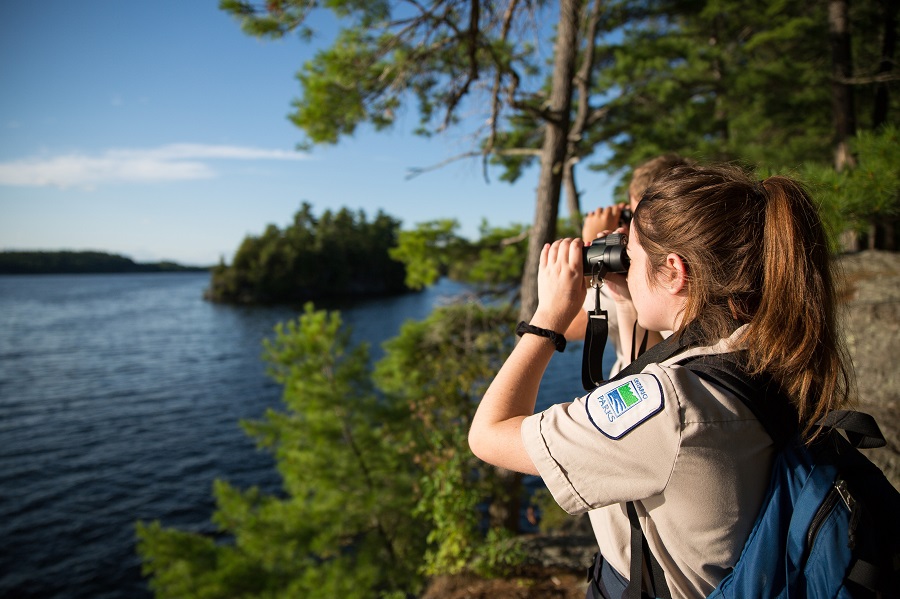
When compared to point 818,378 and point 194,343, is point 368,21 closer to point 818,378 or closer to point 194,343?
point 818,378

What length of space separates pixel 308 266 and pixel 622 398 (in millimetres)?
63806

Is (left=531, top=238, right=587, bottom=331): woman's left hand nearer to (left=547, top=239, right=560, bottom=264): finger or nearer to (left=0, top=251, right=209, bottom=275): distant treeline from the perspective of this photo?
(left=547, top=239, right=560, bottom=264): finger

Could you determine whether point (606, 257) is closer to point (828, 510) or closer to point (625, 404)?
point (625, 404)

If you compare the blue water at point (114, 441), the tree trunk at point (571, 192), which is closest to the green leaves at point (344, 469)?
the blue water at point (114, 441)

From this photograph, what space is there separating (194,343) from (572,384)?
29859mm

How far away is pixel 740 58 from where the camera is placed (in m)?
9.48

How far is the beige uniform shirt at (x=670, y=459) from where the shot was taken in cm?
86

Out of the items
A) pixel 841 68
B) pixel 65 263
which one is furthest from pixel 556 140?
pixel 65 263

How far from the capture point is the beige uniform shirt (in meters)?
0.86

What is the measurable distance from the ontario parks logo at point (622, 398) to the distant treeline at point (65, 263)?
152m

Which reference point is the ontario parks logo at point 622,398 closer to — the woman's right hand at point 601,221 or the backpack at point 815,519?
the backpack at point 815,519

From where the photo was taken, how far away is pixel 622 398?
0.92 metres

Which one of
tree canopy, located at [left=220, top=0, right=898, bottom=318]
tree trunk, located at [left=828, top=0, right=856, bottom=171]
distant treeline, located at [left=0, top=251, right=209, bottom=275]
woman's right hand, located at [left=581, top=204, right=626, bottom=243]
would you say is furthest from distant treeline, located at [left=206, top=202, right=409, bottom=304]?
distant treeline, located at [left=0, top=251, right=209, bottom=275]

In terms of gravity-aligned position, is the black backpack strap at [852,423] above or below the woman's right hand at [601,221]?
below
